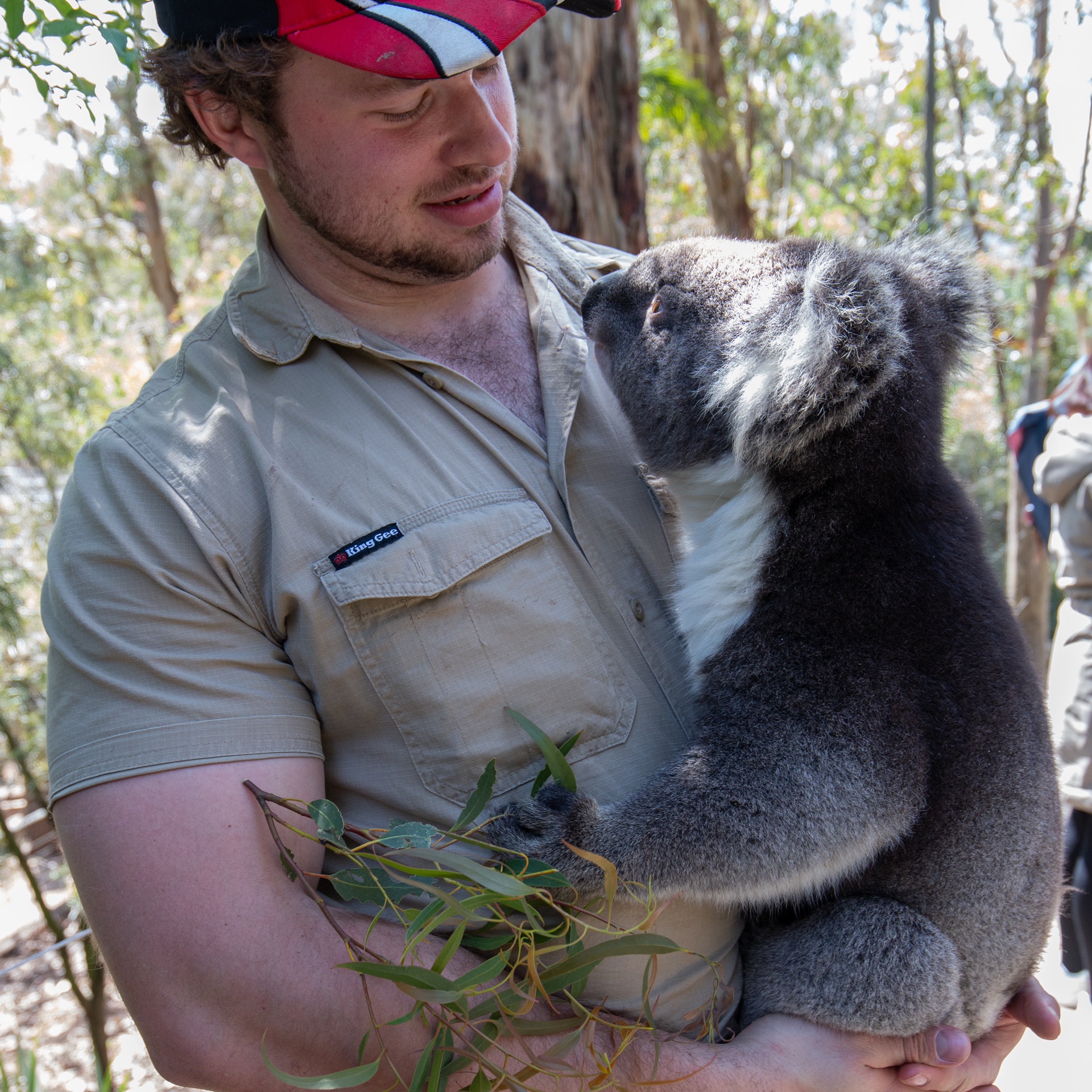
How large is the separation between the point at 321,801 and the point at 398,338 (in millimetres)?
794

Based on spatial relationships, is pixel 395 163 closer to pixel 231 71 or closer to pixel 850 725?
pixel 231 71

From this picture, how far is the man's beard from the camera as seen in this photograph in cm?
148

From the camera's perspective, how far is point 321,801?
1082 millimetres

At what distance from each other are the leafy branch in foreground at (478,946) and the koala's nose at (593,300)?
34.1 inches

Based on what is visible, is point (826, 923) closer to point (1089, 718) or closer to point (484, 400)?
point (484, 400)

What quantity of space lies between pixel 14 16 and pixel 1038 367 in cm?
669

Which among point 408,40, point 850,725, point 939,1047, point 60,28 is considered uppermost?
point 60,28

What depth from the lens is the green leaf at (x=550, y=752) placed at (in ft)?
3.97

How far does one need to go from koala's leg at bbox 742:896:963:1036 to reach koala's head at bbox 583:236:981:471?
2.39 ft

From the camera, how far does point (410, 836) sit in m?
1.04

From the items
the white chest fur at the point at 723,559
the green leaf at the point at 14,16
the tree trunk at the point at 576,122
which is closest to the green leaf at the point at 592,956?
the white chest fur at the point at 723,559

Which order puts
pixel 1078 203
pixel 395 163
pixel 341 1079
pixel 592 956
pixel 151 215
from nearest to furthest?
pixel 341 1079 → pixel 592 956 → pixel 395 163 → pixel 1078 203 → pixel 151 215

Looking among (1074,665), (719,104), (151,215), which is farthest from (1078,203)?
(151,215)

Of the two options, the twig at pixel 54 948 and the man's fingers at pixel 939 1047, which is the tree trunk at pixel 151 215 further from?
the man's fingers at pixel 939 1047
